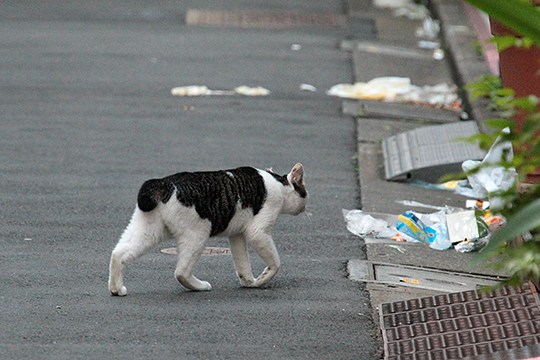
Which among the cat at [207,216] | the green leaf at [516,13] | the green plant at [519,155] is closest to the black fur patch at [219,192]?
the cat at [207,216]

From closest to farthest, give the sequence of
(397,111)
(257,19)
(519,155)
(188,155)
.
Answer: (519,155) → (188,155) → (397,111) → (257,19)

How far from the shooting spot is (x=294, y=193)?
22.6ft

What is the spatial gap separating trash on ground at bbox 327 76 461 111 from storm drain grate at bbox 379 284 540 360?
664 cm

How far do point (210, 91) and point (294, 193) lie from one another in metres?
6.19

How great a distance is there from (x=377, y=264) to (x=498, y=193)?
3531 millimetres

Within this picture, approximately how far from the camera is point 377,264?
7395 millimetres

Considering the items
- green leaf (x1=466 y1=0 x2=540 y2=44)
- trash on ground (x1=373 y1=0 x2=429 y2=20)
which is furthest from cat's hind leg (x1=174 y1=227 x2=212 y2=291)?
trash on ground (x1=373 y1=0 x2=429 y2=20)

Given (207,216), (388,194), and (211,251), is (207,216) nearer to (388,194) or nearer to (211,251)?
(211,251)

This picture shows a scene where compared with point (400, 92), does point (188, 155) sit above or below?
above

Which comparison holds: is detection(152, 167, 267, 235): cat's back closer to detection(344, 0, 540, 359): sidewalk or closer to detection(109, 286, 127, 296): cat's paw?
detection(109, 286, 127, 296): cat's paw

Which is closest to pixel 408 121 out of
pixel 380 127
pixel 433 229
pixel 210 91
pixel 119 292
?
pixel 380 127

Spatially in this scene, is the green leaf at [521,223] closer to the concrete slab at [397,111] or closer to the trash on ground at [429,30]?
the concrete slab at [397,111]

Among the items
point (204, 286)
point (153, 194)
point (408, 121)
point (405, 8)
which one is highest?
point (153, 194)

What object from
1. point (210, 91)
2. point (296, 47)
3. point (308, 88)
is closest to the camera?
point (210, 91)
